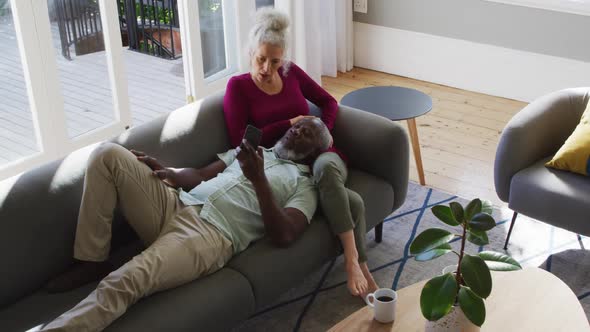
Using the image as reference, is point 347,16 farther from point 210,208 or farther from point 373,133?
point 210,208

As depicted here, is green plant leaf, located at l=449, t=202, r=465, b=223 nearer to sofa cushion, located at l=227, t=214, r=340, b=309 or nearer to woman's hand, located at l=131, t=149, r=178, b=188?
sofa cushion, located at l=227, t=214, r=340, b=309

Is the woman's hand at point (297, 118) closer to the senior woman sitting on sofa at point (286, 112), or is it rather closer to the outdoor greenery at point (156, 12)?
the senior woman sitting on sofa at point (286, 112)

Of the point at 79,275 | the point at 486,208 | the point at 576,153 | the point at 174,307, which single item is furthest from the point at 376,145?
the point at 79,275

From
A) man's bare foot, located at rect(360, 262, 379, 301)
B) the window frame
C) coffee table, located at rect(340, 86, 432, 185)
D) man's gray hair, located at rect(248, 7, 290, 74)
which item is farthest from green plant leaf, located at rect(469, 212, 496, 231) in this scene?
the window frame

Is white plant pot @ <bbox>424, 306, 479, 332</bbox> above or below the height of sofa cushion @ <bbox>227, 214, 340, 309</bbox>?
above

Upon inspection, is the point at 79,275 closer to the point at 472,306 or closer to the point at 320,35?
the point at 472,306

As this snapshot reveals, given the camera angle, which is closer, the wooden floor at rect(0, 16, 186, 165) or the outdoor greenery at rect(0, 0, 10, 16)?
the outdoor greenery at rect(0, 0, 10, 16)

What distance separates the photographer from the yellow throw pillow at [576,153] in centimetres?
286

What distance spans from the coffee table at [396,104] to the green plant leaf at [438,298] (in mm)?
1545

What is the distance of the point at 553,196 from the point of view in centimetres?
280

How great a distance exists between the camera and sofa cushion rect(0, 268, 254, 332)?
6.88 feet

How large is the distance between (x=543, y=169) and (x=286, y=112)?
1.12 meters

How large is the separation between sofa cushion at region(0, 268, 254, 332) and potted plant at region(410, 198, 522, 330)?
69 cm

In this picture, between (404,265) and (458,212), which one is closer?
(458,212)
